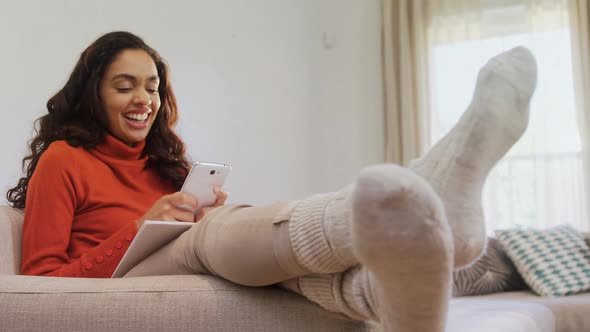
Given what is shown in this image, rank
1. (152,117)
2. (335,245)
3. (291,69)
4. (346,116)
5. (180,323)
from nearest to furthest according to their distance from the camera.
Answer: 1. (335,245)
2. (180,323)
3. (152,117)
4. (291,69)
5. (346,116)

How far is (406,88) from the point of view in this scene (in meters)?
4.39

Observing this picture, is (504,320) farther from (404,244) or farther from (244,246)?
(404,244)

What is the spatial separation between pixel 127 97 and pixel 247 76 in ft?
6.84

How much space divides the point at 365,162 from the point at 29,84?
8.41 feet

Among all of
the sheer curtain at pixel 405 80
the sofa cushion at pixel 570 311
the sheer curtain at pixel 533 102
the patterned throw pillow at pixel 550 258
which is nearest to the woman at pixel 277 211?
the sofa cushion at pixel 570 311

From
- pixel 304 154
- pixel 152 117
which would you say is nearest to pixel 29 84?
pixel 152 117

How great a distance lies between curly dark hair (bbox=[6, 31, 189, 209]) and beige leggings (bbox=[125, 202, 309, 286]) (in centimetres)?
68

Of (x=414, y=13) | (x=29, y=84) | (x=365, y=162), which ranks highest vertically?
(x=414, y=13)

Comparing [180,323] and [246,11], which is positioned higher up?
[246,11]

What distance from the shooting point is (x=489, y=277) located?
296 centimetres

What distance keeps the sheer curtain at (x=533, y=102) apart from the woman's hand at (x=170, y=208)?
3070 millimetres

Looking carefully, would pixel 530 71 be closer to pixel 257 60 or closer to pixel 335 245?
pixel 335 245

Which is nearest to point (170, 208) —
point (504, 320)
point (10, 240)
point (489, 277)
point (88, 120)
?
point (10, 240)

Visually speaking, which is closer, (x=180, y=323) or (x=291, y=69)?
(x=180, y=323)
